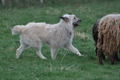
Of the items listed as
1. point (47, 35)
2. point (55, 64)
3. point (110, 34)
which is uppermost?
point (110, 34)

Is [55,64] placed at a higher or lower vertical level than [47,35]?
lower

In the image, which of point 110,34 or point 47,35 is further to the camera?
point 47,35

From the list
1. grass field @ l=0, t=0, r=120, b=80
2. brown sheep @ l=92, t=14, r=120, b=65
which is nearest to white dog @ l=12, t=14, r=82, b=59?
grass field @ l=0, t=0, r=120, b=80

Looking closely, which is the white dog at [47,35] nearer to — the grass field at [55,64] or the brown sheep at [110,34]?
the grass field at [55,64]

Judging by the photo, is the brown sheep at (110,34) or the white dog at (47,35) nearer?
the brown sheep at (110,34)

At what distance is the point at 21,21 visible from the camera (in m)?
17.4

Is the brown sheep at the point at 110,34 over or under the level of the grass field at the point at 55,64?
over

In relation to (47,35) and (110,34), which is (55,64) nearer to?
(47,35)

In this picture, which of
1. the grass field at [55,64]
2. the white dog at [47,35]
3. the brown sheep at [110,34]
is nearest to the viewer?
the grass field at [55,64]

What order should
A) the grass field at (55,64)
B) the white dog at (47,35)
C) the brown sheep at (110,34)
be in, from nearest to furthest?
the grass field at (55,64)
the brown sheep at (110,34)
the white dog at (47,35)

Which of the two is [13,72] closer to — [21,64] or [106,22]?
[21,64]

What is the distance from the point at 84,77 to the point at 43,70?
1.10 meters

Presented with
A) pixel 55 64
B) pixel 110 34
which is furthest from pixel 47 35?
pixel 110 34

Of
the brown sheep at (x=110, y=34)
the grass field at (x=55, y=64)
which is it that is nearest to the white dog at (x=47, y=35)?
the grass field at (x=55, y=64)
